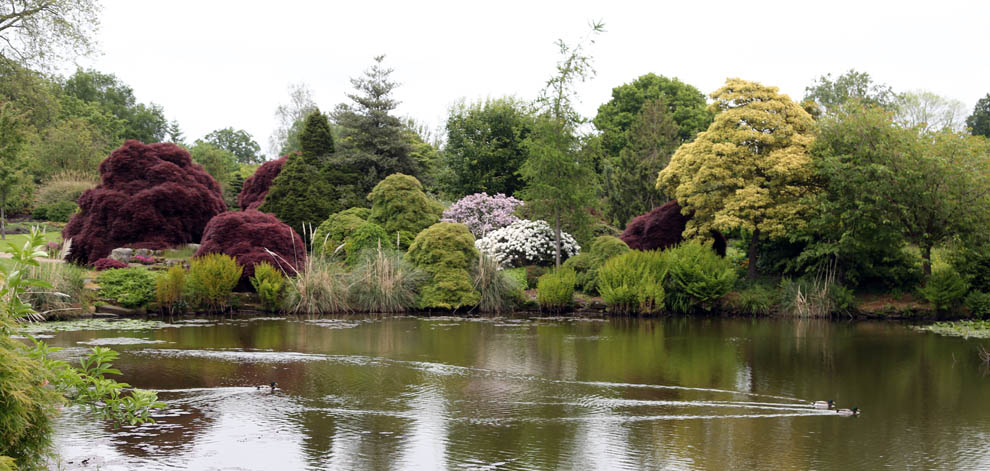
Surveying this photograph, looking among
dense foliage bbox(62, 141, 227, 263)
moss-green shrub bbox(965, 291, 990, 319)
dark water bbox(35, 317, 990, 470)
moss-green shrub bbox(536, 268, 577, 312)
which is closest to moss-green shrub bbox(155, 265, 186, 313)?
dark water bbox(35, 317, 990, 470)

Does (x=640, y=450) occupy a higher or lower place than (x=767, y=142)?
lower

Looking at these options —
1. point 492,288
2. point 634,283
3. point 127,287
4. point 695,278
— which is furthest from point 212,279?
point 695,278

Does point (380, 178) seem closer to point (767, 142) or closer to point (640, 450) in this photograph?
point (767, 142)

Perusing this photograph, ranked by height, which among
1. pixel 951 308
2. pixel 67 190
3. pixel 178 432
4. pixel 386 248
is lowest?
pixel 178 432

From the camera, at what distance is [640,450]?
6988mm

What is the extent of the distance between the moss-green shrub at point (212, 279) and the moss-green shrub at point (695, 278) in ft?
35.2

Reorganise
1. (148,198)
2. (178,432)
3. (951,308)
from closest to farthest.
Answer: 1. (178,432)
2. (951,308)
3. (148,198)

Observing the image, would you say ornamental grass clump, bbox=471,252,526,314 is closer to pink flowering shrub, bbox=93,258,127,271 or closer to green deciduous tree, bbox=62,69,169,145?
pink flowering shrub, bbox=93,258,127,271

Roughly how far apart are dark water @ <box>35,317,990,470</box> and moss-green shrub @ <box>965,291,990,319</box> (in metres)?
3.53

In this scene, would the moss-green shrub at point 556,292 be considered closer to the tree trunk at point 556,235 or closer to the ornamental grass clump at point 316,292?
the tree trunk at point 556,235

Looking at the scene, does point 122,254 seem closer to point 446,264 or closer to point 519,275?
point 446,264

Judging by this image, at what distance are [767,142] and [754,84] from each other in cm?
179

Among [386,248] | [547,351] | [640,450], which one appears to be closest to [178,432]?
[640,450]

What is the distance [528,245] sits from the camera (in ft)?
75.2
